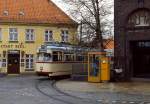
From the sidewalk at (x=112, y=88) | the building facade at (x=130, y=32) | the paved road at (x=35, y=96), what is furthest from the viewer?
the building facade at (x=130, y=32)

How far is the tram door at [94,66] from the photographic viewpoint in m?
37.5

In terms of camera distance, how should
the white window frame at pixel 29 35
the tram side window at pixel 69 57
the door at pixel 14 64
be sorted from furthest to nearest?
the white window frame at pixel 29 35
the door at pixel 14 64
the tram side window at pixel 69 57

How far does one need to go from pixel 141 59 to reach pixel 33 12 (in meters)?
27.2

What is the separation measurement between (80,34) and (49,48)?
8.40 m

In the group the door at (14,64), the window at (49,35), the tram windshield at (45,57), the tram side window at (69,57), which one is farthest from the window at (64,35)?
the tram windshield at (45,57)

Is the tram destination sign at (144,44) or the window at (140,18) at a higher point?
the window at (140,18)

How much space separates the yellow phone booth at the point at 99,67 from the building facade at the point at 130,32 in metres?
3.35

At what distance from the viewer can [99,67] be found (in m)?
37.4

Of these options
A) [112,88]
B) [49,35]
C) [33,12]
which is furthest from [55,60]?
[33,12]

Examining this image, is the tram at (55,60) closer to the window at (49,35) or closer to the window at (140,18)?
the window at (140,18)

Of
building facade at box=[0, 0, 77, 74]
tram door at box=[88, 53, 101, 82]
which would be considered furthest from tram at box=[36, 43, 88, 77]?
building facade at box=[0, 0, 77, 74]

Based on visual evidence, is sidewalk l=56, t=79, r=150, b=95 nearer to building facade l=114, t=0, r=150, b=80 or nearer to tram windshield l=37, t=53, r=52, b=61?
building facade l=114, t=0, r=150, b=80

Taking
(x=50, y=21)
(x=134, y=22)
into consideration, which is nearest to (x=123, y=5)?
(x=134, y=22)

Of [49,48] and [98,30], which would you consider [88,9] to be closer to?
[98,30]
